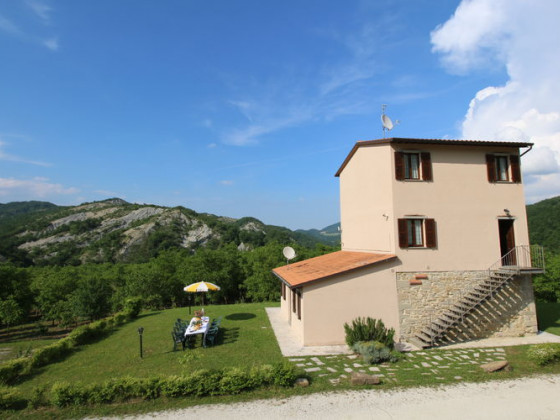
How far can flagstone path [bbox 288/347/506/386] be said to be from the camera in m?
8.08

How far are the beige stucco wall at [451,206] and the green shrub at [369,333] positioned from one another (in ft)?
9.04

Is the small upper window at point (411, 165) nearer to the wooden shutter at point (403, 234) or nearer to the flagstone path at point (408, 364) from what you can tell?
the wooden shutter at point (403, 234)

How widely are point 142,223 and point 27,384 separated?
Result: 107719mm

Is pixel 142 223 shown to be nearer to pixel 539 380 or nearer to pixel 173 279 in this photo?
pixel 173 279

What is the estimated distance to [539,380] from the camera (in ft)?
25.5

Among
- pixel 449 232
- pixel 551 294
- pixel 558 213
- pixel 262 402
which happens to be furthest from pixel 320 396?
pixel 558 213

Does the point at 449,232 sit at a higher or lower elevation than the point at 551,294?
higher

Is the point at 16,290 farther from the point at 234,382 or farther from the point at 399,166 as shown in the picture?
the point at 399,166

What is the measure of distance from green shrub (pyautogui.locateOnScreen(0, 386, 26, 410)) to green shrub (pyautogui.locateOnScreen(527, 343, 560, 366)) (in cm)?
1387

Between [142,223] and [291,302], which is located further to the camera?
[142,223]

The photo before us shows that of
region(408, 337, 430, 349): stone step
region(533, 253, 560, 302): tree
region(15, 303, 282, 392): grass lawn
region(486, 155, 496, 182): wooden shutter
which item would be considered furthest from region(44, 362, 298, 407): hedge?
region(533, 253, 560, 302): tree

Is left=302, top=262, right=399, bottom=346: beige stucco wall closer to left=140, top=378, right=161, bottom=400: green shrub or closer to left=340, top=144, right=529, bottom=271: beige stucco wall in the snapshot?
left=340, top=144, right=529, bottom=271: beige stucco wall

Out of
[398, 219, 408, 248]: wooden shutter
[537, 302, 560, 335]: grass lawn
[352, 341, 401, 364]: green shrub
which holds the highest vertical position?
[398, 219, 408, 248]: wooden shutter

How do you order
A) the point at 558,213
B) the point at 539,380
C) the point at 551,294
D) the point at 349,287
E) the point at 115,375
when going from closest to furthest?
1. the point at 539,380
2. the point at 115,375
3. the point at 349,287
4. the point at 551,294
5. the point at 558,213
